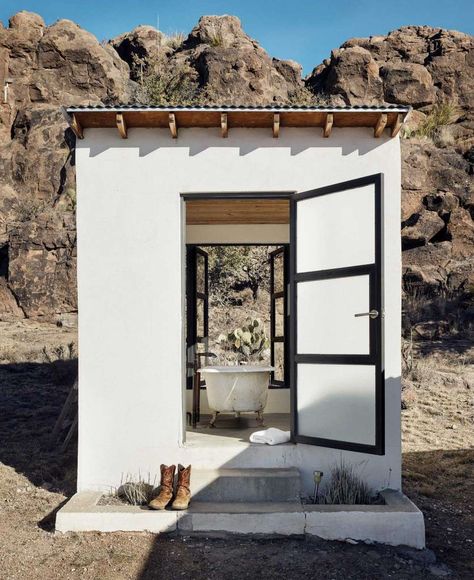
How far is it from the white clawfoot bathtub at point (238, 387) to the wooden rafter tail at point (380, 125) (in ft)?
8.05

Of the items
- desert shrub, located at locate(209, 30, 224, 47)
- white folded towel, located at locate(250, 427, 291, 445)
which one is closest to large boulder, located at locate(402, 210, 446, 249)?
desert shrub, located at locate(209, 30, 224, 47)

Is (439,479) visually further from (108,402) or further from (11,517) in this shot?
(11,517)

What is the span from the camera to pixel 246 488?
4.79 m

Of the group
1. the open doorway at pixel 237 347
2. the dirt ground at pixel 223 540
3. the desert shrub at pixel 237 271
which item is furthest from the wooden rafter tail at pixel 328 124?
the desert shrub at pixel 237 271

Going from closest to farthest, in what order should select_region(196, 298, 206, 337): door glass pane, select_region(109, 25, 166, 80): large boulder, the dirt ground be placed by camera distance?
the dirt ground → select_region(196, 298, 206, 337): door glass pane → select_region(109, 25, 166, 80): large boulder

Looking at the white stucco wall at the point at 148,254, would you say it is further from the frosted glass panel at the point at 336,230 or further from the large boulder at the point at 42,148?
the large boulder at the point at 42,148

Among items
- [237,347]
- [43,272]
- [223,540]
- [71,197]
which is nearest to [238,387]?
[223,540]

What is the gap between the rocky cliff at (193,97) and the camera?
46.7ft

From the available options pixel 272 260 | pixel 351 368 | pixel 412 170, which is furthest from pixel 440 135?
pixel 351 368

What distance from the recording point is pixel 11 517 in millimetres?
4895

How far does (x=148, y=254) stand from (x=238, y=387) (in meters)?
1.77

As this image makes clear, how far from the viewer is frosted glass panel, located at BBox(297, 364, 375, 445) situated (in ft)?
15.6

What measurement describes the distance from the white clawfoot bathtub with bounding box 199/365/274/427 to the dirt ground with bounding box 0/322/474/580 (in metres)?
1.58

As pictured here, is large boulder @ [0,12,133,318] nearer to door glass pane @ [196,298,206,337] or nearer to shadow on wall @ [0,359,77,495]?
shadow on wall @ [0,359,77,495]
